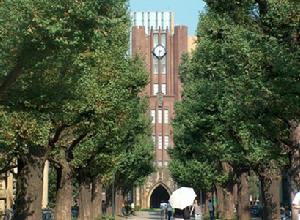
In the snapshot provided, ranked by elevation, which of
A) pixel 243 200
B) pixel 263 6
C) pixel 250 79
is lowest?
pixel 243 200

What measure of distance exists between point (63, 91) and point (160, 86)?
95.1 metres

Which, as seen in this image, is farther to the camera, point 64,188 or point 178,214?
point 64,188

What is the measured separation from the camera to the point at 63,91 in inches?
607

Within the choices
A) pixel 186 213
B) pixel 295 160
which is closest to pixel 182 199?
pixel 186 213

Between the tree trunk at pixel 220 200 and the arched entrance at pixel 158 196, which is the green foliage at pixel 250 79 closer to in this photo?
the tree trunk at pixel 220 200

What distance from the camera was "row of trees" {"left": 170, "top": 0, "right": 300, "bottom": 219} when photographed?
17094 mm

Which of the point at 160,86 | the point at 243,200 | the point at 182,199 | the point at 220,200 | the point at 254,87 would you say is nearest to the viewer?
the point at 182,199

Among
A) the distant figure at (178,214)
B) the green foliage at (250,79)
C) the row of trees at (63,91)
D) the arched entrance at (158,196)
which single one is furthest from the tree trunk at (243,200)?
the arched entrance at (158,196)

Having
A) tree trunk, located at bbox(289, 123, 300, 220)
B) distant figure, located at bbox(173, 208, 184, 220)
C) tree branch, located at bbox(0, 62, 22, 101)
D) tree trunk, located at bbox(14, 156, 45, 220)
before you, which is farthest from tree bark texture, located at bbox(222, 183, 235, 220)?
tree branch, located at bbox(0, 62, 22, 101)

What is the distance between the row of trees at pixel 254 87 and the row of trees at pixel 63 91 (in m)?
3.60

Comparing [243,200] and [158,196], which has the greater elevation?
[158,196]

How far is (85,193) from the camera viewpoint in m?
33.5

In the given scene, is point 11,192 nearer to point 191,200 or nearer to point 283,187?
point 283,187

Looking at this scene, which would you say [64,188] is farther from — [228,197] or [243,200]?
[228,197]
